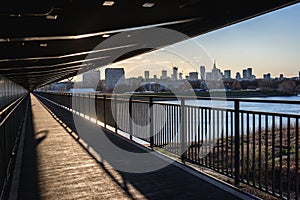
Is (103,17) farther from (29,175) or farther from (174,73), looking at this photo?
(174,73)

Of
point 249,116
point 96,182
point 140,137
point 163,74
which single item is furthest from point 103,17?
point 163,74

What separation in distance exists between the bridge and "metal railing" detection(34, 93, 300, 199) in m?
0.02

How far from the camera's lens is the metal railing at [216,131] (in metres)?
3.94

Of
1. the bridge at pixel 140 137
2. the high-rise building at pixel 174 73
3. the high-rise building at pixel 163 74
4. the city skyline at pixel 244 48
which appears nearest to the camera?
the bridge at pixel 140 137

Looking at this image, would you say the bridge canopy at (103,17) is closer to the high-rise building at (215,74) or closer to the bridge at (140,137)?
the bridge at (140,137)

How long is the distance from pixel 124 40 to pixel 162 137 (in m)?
4.38

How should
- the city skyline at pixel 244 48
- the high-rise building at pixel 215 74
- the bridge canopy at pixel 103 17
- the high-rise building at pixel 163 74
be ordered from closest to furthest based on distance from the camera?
the bridge canopy at pixel 103 17, the city skyline at pixel 244 48, the high-rise building at pixel 163 74, the high-rise building at pixel 215 74

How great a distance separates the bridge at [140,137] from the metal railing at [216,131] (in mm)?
20

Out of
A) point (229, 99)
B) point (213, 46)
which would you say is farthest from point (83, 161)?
point (213, 46)

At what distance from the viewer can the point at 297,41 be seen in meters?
19.5

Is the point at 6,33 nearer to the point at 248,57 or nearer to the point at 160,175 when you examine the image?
the point at 160,175

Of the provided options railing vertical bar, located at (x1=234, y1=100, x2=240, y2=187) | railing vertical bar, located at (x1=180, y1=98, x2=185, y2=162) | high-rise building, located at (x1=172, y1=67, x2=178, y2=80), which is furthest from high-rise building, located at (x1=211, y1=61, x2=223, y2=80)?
railing vertical bar, located at (x1=234, y1=100, x2=240, y2=187)

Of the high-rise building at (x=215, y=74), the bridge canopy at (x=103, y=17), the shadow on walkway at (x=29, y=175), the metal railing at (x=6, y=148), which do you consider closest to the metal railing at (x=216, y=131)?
the bridge canopy at (x=103, y=17)

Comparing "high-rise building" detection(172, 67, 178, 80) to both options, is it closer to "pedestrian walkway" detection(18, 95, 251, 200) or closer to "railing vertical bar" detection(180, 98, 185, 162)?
"railing vertical bar" detection(180, 98, 185, 162)
